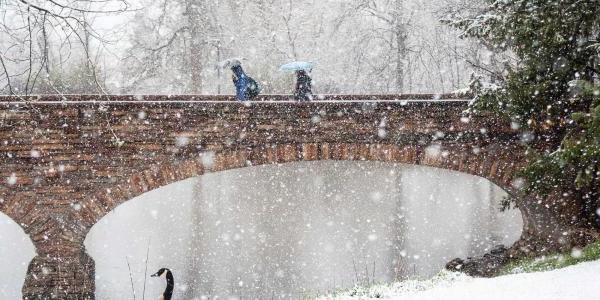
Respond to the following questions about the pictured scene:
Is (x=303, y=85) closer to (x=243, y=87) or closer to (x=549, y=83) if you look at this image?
(x=243, y=87)

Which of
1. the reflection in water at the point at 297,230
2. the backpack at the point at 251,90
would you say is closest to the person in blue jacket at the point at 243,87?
the backpack at the point at 251,90

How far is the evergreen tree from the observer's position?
619cm

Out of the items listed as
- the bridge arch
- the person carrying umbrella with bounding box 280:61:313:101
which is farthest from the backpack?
the bridge arch

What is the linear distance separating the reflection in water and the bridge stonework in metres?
2.04

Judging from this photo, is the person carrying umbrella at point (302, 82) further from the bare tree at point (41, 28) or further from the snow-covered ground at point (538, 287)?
the snow-covered ground at point (538, 287)

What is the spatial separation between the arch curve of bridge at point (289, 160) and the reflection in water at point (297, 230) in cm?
209

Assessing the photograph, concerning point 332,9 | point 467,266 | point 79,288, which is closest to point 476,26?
point 467,266

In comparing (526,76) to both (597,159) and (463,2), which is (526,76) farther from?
(463,2)

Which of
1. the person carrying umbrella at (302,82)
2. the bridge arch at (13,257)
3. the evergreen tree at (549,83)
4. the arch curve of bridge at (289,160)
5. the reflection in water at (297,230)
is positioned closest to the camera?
the evergreen tree at (549,83)

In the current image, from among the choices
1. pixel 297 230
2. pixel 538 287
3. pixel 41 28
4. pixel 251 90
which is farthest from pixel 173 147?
pixel 297 230

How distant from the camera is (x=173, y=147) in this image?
7812 mm

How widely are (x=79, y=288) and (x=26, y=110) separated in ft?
8.94

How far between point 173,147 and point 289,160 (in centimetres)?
169

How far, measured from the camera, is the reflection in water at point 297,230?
9898 mm
